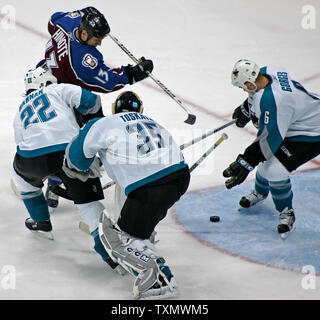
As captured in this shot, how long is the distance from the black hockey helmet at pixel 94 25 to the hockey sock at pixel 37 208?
1.15 meters

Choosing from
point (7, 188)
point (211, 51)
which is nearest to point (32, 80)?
point (7, 188)

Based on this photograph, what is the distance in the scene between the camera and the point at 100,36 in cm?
487

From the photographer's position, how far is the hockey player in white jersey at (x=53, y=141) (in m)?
4.04

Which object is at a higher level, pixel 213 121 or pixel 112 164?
pixel 112 164

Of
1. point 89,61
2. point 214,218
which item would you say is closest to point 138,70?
A: point 89,61

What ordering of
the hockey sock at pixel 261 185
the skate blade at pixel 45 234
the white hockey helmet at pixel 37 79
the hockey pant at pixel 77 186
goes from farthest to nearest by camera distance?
the hockey sock at pixel 261 185 → the white hockey helmet at pixel 37 79 → the skate blade at pixel 45 234 → the hockey pant at pixel 77 186

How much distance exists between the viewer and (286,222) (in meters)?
4.48

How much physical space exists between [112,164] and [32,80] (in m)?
1.18

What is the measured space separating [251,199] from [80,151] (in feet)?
4.80

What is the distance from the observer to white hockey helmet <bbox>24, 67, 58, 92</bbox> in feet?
15.1
